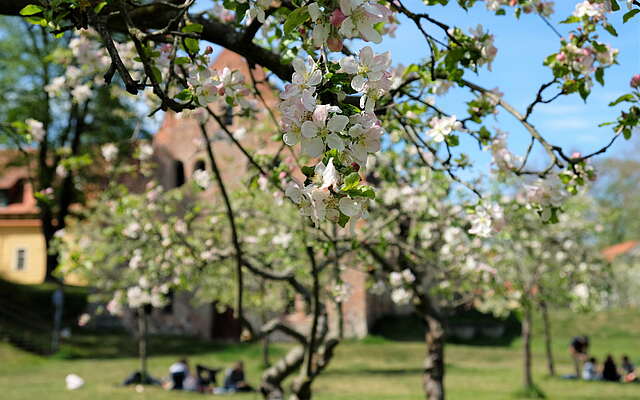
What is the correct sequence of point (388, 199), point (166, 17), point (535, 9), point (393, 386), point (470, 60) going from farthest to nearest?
point (393, 386), point (388, 199), point (535, 9), point (470, 60), point (166, 17)

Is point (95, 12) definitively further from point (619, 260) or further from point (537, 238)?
point (619, 260)

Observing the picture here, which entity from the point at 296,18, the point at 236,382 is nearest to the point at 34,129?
the point at 296,18

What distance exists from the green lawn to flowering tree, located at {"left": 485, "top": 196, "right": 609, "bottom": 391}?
191 cm

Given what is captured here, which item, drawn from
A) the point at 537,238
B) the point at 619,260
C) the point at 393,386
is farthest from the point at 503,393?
the point at 619,260

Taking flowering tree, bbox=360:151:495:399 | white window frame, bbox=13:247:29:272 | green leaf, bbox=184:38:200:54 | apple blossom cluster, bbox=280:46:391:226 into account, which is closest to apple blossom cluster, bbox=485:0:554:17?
green leaf, bbox=184:38:200:54

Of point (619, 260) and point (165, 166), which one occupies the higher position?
point (165, 166)

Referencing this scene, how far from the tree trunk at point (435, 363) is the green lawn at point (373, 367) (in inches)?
213

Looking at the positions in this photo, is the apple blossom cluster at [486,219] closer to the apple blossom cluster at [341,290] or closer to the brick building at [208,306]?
the apple blossom cluster at [341,290]

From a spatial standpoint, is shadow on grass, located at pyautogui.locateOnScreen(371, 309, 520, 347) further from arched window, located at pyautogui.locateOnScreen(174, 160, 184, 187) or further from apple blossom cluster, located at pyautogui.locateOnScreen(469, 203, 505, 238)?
apple blossom cluster, located at pyautogui.locateOnScreen(469, 203, 505, 238)

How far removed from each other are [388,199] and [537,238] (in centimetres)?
1044

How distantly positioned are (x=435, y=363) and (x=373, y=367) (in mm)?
12636

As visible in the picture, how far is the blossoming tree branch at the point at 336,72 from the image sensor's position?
6.46 ft

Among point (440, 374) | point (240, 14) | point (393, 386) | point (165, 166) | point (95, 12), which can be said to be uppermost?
point (165, 166)

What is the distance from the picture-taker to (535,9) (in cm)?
451
